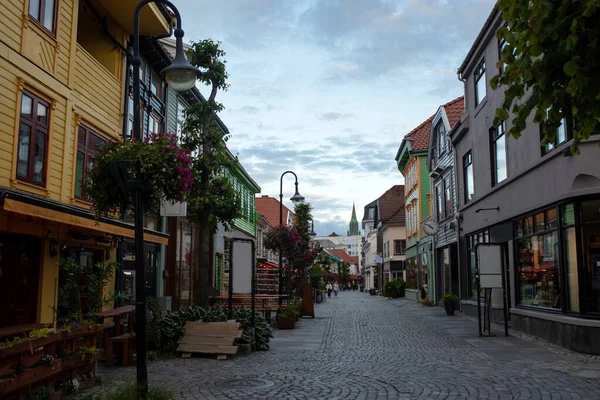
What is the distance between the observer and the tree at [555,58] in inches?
183

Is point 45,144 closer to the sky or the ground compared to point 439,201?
closer to the ground

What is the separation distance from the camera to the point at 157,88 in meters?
21.4

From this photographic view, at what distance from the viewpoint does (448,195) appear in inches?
1082

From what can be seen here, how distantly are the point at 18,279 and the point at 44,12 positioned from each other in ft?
18.8

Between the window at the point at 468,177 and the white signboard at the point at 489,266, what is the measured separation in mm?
7176

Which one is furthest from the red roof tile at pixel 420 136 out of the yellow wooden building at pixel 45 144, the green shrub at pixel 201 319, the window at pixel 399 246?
the green shrub at pixel 201 319

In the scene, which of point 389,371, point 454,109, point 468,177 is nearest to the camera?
point 389,371

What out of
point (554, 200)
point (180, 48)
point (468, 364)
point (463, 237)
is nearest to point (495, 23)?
point (554, 200)

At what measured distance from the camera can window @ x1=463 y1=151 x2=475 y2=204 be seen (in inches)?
892

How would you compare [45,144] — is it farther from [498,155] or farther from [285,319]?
[498,155]

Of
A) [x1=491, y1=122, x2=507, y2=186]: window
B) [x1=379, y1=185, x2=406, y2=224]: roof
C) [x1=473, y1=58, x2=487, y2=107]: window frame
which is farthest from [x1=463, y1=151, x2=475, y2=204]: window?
[x1=379, y1=185, x2=406, y2=224]: roof

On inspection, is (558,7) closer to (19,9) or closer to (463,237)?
(19,9)

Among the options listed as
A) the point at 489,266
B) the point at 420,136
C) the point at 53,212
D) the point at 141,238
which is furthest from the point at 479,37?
the point at 420,136

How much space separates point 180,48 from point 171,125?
14.9 metres
